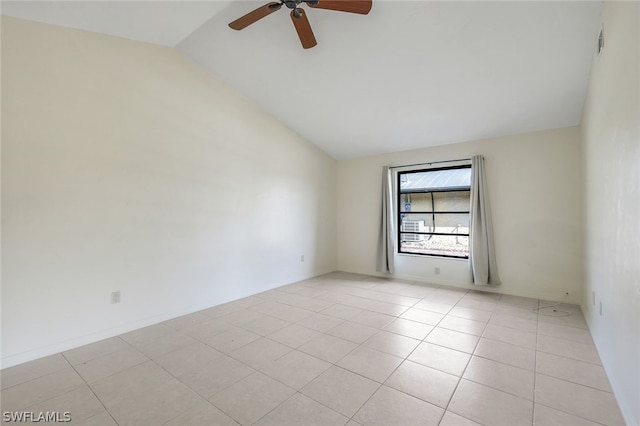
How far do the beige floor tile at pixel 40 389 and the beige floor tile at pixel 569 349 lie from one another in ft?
12.2

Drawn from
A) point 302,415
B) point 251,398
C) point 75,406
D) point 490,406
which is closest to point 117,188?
point 75,406

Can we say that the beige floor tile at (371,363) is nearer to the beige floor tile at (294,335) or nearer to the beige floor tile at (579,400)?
the beige floor tile at (294,335)

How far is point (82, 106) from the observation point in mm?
2541

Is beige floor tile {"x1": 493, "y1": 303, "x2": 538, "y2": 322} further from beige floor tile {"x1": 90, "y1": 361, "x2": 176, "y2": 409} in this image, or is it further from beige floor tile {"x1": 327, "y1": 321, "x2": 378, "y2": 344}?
beige floor tile {"x1": 90, "y1": 361, "x2": 176, "y2": 409}

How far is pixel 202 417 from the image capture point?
1.62m

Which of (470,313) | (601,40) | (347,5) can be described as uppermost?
(347,5)

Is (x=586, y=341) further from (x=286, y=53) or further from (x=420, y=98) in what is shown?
(x=286, y=53)

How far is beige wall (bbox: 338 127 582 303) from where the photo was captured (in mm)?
3570

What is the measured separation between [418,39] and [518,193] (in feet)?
8.90

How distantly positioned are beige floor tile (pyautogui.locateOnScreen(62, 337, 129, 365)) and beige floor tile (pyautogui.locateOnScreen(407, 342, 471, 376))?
2.59 meters

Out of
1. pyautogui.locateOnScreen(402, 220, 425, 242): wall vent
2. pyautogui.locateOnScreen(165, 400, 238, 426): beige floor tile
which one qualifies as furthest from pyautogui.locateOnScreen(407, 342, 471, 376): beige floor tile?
pyautogui.locateOnScreen(402, 220, 425, 242): wall vent

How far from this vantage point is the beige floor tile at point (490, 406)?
1.58 metres

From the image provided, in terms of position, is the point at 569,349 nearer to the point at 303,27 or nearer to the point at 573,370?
the point at 573,370

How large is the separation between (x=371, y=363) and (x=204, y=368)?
1314mm
